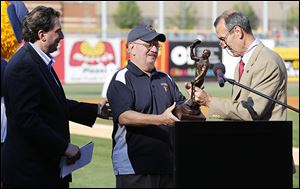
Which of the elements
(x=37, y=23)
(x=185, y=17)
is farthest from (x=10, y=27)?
(x=185, y=17)

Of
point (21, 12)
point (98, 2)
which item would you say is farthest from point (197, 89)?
point (98, 2)

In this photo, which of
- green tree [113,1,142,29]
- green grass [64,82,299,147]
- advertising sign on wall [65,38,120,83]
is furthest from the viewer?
green tree [113,1,142,29]

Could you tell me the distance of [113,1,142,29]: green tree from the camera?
66375 mm

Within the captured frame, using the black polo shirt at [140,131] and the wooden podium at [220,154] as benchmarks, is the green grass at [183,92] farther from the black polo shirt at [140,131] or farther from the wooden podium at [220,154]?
the wooden podium at [220,154]

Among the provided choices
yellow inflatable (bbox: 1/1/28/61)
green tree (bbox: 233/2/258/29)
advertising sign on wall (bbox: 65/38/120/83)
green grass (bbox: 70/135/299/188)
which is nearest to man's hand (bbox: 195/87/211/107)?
yellow inflatable (bbox: 1/1/28/61)

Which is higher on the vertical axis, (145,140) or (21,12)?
(21,12)

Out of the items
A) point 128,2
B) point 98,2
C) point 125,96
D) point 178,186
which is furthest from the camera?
point 98,2

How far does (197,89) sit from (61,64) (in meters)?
25.6

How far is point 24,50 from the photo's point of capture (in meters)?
4.40

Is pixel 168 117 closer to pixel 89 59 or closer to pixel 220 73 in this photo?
pixel 220 73

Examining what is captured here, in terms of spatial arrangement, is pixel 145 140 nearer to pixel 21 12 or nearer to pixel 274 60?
pixel 274 60

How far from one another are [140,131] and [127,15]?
61.9 meters

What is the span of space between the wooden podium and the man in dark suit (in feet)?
3.36

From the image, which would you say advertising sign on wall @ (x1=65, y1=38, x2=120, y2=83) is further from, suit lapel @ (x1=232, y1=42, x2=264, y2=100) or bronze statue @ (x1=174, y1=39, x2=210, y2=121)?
bronze statue @ (x1=174, y1=39, x2=210, y2=121)
